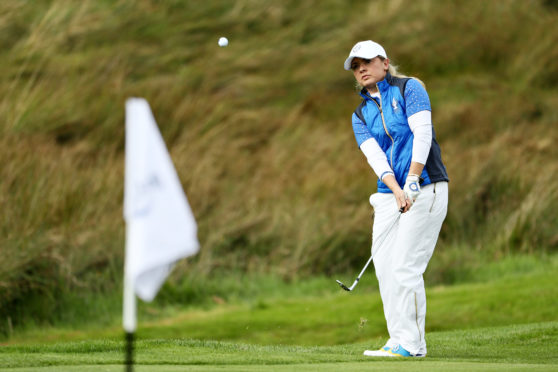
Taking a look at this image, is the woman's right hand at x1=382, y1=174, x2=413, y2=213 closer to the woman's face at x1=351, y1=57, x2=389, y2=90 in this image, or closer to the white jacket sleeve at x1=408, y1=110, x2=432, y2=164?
the white jacket sleeve at x1=408, y1=110, x2=432, y2=164

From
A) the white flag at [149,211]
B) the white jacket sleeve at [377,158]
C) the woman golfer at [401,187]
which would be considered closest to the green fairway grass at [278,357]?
the woman golfer at [401,187]

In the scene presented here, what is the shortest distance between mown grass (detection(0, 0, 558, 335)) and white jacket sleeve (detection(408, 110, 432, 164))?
22.1 ft

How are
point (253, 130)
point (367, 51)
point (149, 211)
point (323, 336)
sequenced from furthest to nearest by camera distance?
1. point (253, 130)
2. point (323, 336)
3. point (367, 51)
4. point (149, 211)

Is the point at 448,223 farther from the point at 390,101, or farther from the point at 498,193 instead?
the point at 390,101

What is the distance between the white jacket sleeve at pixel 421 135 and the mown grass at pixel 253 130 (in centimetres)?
675

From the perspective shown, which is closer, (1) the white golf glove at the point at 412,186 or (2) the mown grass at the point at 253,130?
(1) the white golf glove at the point at 412,186

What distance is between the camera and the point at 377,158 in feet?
23.8

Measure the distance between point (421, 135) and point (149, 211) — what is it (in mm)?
2919

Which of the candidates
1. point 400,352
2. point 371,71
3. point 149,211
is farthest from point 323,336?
point 149,211

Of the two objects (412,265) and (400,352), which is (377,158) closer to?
(412,265)

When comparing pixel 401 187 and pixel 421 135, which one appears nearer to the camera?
pixel 421 135

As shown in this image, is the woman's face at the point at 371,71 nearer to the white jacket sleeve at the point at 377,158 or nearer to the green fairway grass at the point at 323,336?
the white jacket sleeve at the point at 377,158

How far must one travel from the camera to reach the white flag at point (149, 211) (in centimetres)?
444

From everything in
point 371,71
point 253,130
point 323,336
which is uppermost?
point 371,71
